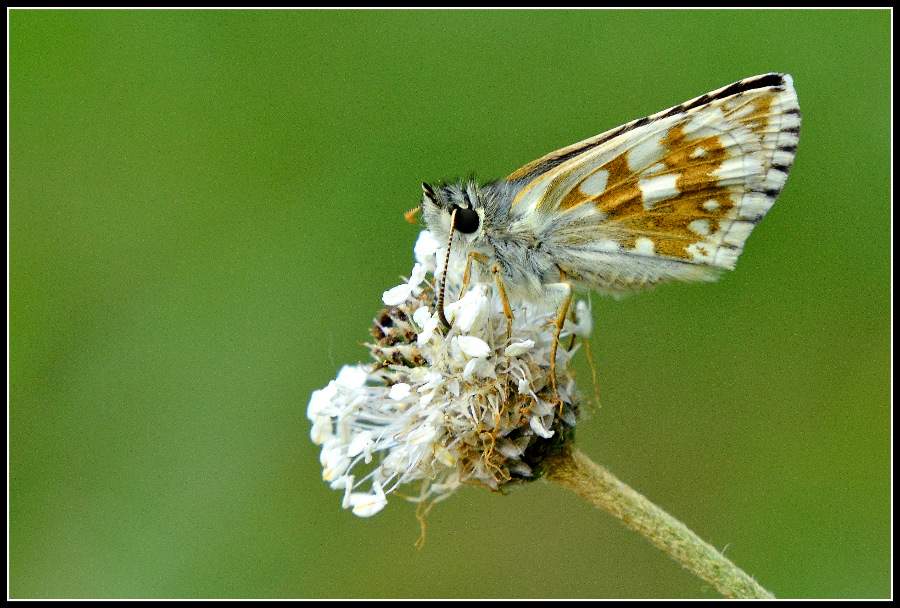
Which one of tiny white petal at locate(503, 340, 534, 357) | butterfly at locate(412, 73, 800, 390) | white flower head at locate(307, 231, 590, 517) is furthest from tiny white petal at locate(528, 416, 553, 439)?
butterfly at locate(412, 73, 800, 390)

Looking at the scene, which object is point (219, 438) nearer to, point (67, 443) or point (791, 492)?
point (67, 443)

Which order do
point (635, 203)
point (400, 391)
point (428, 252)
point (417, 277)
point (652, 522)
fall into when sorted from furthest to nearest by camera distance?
point (428, 252), point (417, 277), point (635, 203), point (400, 391), point (652, 522)

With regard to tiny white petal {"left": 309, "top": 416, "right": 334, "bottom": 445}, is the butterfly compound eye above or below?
above

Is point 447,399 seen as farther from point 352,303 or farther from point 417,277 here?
point 352,303

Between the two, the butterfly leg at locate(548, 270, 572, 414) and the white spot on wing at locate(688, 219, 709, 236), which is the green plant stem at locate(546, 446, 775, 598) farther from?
the white spot on wing at locate(688, 219, 709, 236)

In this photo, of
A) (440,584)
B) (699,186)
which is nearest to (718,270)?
(699,186)

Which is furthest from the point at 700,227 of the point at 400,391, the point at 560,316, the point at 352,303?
the point at 352,303
